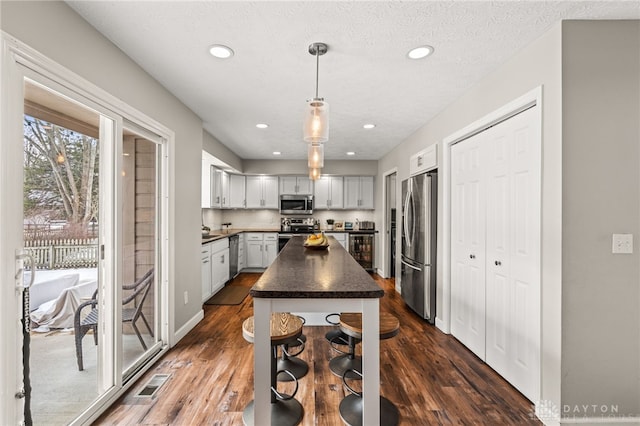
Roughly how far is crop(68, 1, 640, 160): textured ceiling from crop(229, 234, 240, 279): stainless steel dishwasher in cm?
274

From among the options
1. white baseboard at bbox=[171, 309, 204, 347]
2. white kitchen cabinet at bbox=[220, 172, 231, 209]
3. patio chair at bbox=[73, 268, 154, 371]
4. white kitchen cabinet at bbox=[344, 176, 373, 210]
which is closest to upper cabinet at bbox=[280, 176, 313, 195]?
white kitchen cabinet at bbox=[344, 176, 373, 210]

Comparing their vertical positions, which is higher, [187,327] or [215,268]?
[215,268]

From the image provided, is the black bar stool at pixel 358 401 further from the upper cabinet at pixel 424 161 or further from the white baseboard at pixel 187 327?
the upper cabinet at pixel 424 161

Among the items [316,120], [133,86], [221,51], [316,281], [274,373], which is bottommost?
[274,373]

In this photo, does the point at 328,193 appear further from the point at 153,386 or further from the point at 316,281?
the point at 316,281

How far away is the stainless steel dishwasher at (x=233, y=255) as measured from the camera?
5.26 metres

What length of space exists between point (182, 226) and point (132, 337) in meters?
1.12

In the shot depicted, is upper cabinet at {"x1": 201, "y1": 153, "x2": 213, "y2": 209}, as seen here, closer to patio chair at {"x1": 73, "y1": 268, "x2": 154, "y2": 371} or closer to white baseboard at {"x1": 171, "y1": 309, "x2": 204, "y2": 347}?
white baseboard at {"x1": 171, "y1": 309, "x2": 204, "y2": 347}

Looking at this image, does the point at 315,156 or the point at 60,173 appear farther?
the point at 315,156

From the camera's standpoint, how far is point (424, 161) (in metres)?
3.57

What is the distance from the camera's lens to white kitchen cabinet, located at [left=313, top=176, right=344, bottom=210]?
6.41m

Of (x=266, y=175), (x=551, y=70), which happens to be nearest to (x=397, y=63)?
(x=551, y=70)

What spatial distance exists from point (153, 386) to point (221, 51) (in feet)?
8.22

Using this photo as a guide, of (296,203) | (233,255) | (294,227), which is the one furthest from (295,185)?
(233,255)
